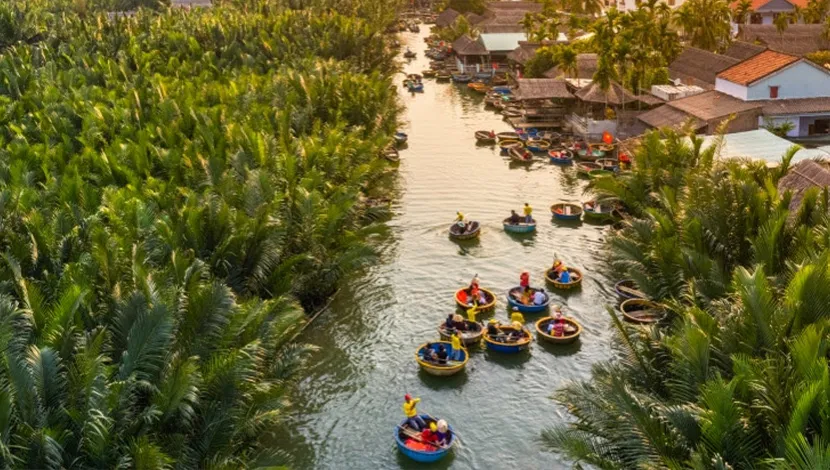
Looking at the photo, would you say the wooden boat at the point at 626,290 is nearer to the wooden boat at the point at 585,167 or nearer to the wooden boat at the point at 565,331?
the wooden boat at the point at 565,331

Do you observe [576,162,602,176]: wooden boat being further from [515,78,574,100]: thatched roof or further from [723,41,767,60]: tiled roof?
[723,41,767,60]: tiled roof

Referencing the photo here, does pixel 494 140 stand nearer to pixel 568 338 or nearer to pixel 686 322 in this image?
pixel 568 338

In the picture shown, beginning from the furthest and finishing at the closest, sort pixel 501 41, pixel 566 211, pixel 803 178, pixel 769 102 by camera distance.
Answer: pixel 501 41
pixel 769 102
pixel 566 211
pixel 803 178

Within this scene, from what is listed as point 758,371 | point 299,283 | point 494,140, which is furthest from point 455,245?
point 758,371

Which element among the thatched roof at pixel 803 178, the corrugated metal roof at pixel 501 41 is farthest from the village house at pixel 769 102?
the corrugated metal roof at pixel 501 41

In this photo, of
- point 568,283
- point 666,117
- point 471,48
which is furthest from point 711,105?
point 471,48

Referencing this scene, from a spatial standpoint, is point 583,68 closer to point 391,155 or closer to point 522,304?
point 391,155

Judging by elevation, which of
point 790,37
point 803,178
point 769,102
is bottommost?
point 803,178
